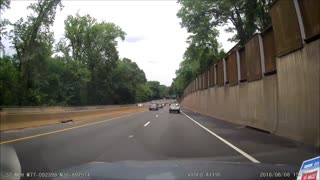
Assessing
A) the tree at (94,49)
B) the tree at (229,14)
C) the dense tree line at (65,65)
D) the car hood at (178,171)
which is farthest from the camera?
the tree at (94,49)

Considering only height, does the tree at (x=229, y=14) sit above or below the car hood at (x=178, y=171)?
above

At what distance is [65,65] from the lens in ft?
265

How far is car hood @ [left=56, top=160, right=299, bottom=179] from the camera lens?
5820 mm

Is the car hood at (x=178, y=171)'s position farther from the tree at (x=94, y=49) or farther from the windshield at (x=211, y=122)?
the tree at (x=94, y=49)

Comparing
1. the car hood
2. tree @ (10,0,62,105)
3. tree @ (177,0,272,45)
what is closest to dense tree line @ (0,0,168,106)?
tree @ (10,0,62,105)

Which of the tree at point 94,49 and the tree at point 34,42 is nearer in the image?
the tree at point 34,42

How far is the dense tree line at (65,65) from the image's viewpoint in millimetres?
52219

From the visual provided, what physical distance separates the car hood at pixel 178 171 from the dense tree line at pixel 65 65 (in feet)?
A: 84.4

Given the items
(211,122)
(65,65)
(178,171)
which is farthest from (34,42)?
(178,171)

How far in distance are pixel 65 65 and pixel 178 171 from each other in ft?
251

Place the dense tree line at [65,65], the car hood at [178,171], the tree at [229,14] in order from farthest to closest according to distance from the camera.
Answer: the dense tree line at [65,65], the tree at [229,14], the car hood at [178,171]

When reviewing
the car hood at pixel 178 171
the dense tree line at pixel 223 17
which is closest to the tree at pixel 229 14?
the dense tree line at pixel 223 17

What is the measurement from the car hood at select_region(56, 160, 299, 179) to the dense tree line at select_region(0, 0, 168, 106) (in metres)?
25.7

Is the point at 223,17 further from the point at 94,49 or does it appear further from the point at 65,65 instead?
the point at 94,49
